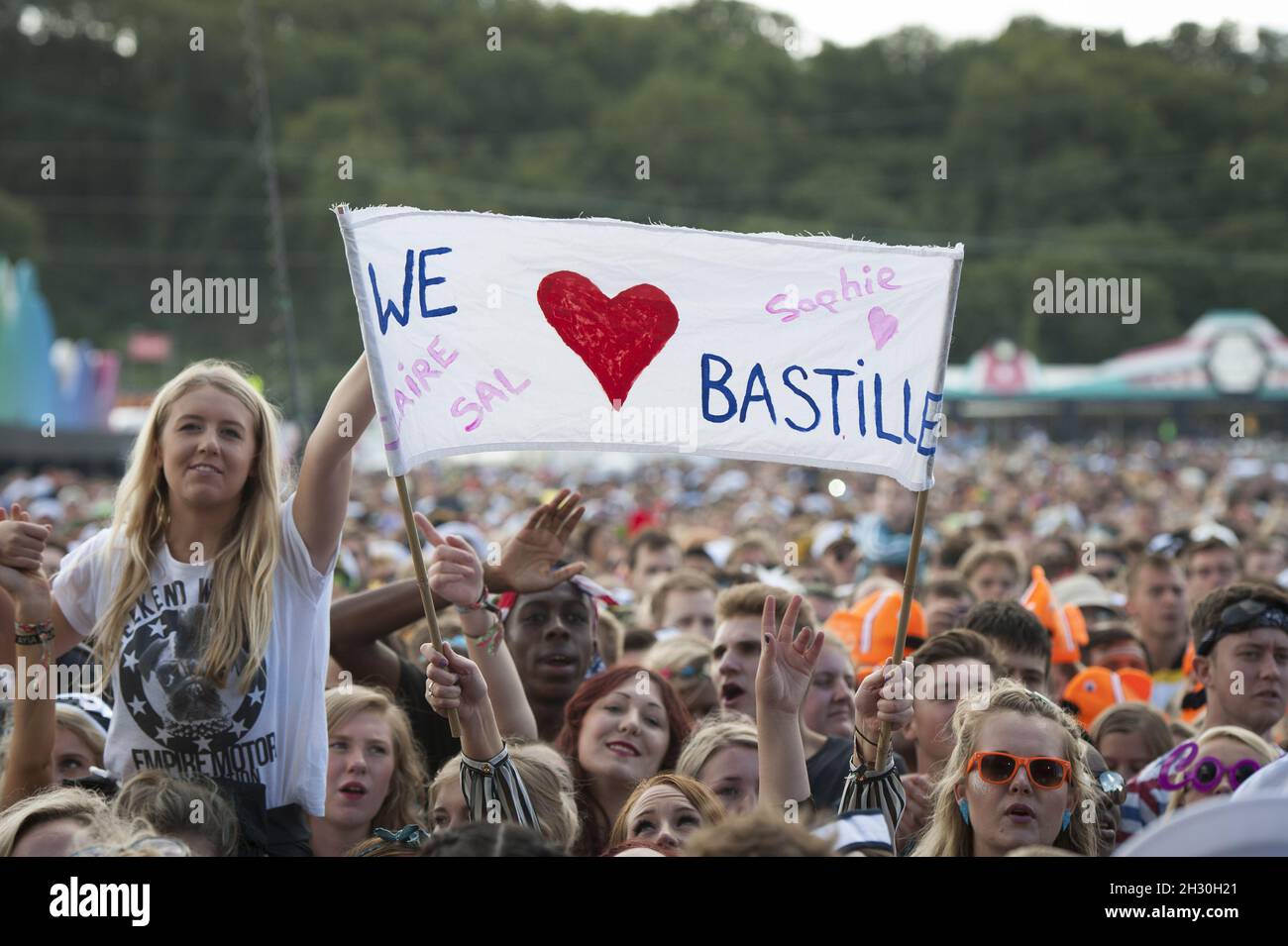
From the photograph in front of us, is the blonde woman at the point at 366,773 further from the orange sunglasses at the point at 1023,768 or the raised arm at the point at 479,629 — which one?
the orange sunglasses at the point at 1023,768

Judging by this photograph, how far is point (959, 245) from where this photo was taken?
3.46 metres

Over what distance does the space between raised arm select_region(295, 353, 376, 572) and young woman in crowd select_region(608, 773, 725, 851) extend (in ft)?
2.77

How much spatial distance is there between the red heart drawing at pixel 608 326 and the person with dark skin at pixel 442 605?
29 cm

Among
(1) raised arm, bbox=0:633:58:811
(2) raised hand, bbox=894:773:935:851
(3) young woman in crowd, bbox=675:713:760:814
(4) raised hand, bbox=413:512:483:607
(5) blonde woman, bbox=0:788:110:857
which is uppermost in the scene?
(4) raised hand, bbox=413:512:483:607

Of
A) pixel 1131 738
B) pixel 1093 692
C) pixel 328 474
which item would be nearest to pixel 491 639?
pixel 328 474

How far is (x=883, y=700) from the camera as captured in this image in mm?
3078

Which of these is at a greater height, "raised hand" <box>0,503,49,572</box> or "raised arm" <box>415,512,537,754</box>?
"raised hand" <box>0,503,49,572</box>

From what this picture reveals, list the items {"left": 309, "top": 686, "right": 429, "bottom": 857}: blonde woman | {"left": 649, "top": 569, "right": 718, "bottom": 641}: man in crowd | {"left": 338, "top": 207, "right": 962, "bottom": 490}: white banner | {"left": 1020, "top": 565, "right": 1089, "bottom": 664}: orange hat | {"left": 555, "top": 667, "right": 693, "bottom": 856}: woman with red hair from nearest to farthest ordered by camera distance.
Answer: {"left": 338, "top": 207, "right": 962, "bottom": 490}: white banner < {"left": 309, "top": 686, "right": 429, "bottom": 857}: blonde woman < {"left": 555, "top": 667, "right": 693, "bottom": 856}: woman with red hair < {"left": 1020, "top": 565, "right": 1089, "bottom": 664}: orange hat < {"left": 649, "top": 569, "right": 718, "bottom": 641}: man in crowd

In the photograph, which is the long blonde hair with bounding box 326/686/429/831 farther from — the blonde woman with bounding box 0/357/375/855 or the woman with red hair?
the blonde woman with bounding box 0/357/375/855

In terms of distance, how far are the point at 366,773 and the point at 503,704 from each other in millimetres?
375

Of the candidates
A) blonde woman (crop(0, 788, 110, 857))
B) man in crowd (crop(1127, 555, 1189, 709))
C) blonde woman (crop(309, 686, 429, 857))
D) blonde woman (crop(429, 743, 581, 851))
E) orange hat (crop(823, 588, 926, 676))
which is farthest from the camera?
man in crowd (crop(1127, 555, 1189, 709))

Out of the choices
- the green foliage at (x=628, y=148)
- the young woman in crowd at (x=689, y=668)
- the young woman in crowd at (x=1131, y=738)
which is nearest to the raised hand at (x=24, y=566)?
the young woman in crowd at (x=689, y=668)

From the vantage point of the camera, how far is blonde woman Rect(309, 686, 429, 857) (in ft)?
12.4

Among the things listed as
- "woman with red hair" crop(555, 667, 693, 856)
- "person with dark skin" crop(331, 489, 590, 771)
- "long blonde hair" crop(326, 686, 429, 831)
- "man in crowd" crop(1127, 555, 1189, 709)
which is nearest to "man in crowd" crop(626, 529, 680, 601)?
"man in crowd" crop(1127, 555, 1189, 709)
